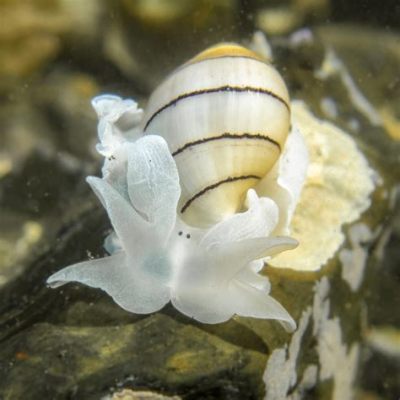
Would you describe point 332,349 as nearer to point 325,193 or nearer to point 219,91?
point 325,193

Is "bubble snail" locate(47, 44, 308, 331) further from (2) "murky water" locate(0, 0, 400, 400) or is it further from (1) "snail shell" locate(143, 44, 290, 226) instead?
(2) "murky water" locate(0, 0, 400, 400)

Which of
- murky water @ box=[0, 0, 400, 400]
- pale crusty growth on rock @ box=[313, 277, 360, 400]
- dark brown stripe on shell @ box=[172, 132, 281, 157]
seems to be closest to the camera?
murky water @ box=[0, 0, 400, 400]

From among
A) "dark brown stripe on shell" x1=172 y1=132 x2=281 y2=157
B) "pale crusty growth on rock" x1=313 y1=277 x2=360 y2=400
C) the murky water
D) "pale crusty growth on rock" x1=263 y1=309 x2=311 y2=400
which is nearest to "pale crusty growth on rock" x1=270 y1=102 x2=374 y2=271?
the murky water

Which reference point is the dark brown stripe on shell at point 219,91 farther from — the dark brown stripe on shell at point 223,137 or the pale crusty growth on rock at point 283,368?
the pale crusty growth on rock at point 283,368

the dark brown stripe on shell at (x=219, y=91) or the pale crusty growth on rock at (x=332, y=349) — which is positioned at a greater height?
the dark brown stripe on shell at (x=219, y=91)

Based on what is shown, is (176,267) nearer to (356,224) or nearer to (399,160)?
(356,224)

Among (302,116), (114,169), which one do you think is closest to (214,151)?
(114,169)

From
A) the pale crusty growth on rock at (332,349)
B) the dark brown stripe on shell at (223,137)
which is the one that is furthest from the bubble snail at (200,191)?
the pale crusty growth on rock at (332,349)
